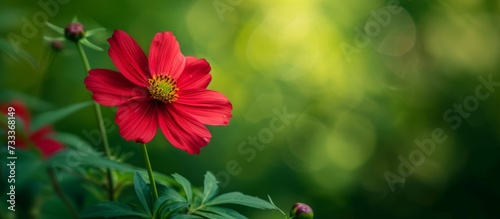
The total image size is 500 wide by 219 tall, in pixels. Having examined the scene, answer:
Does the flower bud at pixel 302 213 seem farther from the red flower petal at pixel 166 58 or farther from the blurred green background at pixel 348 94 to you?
the blurred green background at pixel 348 94

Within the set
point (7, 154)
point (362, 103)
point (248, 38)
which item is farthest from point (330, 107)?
point (7, 154)

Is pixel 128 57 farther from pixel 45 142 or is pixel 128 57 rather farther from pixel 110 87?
pixel 45 142

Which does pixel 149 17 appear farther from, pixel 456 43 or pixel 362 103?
pixel 456 43

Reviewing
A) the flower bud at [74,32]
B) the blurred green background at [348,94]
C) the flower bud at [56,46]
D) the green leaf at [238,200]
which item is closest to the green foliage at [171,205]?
the green leaf at [238,200]

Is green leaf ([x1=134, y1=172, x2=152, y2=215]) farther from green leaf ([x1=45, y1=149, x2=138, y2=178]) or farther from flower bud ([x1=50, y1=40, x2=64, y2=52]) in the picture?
flower bud ([x1=50, y1=40, x2=64, y2=52])

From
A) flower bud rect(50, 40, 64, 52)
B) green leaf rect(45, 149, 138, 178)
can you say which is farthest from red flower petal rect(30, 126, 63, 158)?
green leaf rect(45, 149, 138, 178)

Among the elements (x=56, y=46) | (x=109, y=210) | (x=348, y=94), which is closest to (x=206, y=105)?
(x=109, y=210)
